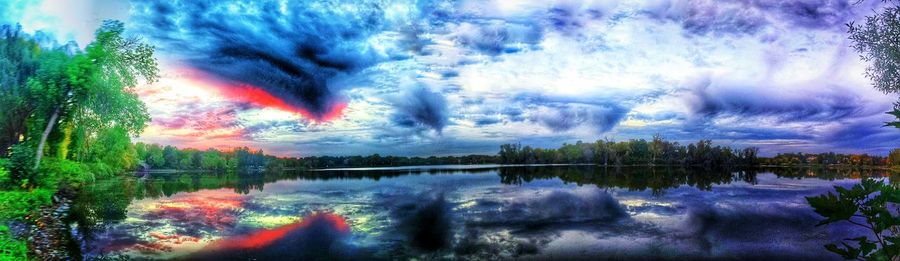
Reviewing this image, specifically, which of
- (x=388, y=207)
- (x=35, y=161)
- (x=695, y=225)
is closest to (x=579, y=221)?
(x=695, y=225)

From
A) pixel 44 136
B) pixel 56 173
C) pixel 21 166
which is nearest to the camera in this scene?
pixel 21 166

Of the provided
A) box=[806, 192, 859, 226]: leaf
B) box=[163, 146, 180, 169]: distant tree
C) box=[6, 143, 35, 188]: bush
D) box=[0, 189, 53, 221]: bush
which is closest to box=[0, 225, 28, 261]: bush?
box=[0, 189, 53, 221]: bush

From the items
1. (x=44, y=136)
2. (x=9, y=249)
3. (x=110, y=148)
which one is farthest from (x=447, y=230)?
(x=110, y=148)

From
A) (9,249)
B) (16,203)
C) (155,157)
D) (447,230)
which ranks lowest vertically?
(447,230)

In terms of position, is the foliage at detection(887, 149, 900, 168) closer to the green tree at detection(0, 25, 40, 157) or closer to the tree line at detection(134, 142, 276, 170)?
the green tree at detection(0, 25, 40, 157)

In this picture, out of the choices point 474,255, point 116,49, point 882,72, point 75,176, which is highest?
point 116,49

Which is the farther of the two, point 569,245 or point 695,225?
point 695,225

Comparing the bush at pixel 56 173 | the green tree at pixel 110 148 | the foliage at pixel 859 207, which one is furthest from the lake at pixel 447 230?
the green tree at pixel 110 148

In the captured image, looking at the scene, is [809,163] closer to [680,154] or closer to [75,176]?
[680,154]

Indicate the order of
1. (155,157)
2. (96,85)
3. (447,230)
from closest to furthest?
(447,230) → (96,85) → (155,157)

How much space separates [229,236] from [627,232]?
14.3 meters

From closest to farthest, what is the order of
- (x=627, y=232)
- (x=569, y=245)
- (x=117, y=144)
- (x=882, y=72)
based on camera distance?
(x=882, y=72), (x=569, y=245), (x=627, y=232), (x=117, y=144)

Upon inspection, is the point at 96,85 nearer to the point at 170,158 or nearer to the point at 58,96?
the point at 58,96

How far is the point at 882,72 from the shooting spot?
1102 centimetres
